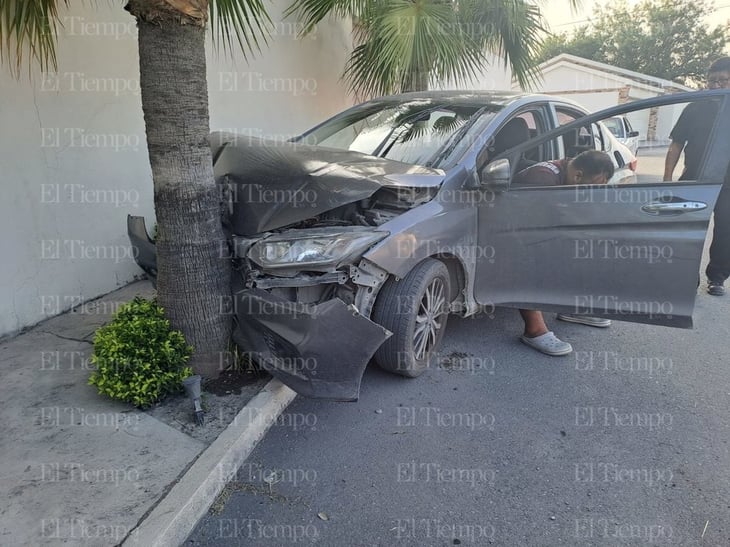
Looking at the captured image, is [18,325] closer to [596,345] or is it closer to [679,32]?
[596,345]

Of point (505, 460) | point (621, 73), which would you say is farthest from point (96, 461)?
point (621, 73)

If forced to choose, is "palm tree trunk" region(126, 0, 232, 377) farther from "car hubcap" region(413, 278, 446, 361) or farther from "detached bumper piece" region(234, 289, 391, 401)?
"car hubcap" region(413, 278, 446, 361)

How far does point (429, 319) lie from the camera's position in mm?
3416

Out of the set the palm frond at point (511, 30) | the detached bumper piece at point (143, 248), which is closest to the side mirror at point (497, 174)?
the detached bumper piece at point (143, 248)

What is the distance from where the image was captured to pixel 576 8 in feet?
21.4

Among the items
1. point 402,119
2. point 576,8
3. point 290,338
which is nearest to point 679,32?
point 576,8

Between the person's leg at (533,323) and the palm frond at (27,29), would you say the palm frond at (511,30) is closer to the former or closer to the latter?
the person's leg at (533,323)

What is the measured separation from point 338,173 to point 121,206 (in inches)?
105

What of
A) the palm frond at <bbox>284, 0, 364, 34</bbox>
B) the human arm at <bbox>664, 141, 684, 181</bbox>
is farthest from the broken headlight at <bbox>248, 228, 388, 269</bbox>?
the palm frond at <bbox>284, 0, 364, 34</bbox>

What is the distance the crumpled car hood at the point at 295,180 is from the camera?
2926 millimetres

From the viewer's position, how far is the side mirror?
325 cm

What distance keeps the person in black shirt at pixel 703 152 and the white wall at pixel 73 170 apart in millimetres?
4421

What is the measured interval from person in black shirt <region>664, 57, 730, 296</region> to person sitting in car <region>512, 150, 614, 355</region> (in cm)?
44

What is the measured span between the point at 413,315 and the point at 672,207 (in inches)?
66.9
